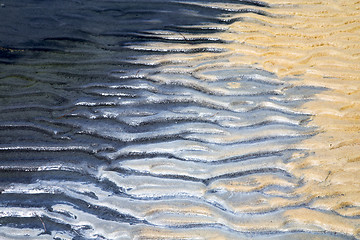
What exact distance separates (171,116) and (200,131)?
26 cm

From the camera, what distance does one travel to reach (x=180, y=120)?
254 centimetres

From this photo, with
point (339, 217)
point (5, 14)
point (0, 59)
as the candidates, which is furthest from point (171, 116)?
point (5, 14)

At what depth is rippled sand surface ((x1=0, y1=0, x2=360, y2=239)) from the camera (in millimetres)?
2199

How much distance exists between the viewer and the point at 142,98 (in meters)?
2.64

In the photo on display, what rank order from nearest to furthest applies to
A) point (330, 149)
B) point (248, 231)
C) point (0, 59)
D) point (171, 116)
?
point (248, 231) < point (330, 149) < point (171, 116) < point (0, 59)

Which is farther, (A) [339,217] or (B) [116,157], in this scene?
(B) [116,157]

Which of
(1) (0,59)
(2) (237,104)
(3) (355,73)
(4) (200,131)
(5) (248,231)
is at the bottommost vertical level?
(5) (248,231)

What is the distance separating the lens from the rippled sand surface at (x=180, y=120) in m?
2.20

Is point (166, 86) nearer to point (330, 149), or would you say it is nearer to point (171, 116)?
point (171, 116)

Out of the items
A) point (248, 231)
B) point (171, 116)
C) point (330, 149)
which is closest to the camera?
point (248, 231)

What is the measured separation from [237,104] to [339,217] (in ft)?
3.45

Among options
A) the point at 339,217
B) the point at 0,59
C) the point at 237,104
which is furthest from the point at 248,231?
the point at 0,59

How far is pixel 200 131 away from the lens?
8.18ft

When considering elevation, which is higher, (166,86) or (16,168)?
(166,86)
